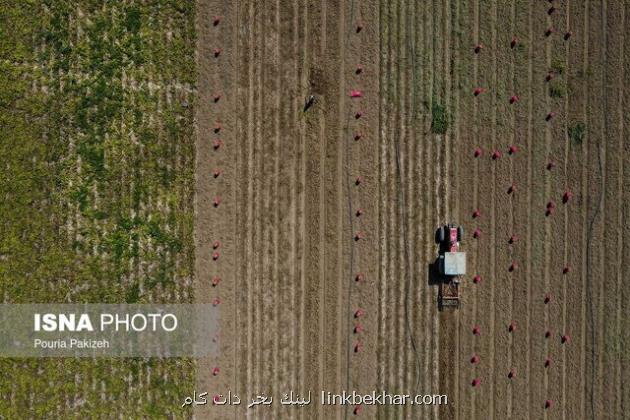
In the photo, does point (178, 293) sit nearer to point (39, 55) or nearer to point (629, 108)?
point (39, 55)

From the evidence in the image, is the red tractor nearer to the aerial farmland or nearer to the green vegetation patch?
the aerial farmland

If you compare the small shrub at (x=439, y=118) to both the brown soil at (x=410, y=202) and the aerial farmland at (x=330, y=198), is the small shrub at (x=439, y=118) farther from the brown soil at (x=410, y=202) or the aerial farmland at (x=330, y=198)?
the brown soil at (x=410, y=202)

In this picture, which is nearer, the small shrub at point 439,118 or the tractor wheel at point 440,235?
the tractor wheel at point 440,235

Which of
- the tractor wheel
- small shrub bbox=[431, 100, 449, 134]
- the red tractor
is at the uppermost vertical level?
small shrub bbox=[431, 100, 449, 134]

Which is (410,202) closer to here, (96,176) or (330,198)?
(330,198)

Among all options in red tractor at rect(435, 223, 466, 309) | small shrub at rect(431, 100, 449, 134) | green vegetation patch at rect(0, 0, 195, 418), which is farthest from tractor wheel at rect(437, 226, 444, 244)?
green vegetation patch at rect(0, 0, 195, 418)

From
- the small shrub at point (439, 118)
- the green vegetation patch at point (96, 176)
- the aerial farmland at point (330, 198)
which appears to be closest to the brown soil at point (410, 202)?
the aerial farmland at point (330, 198)

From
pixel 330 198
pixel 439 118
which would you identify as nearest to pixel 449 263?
pixel 330 198
